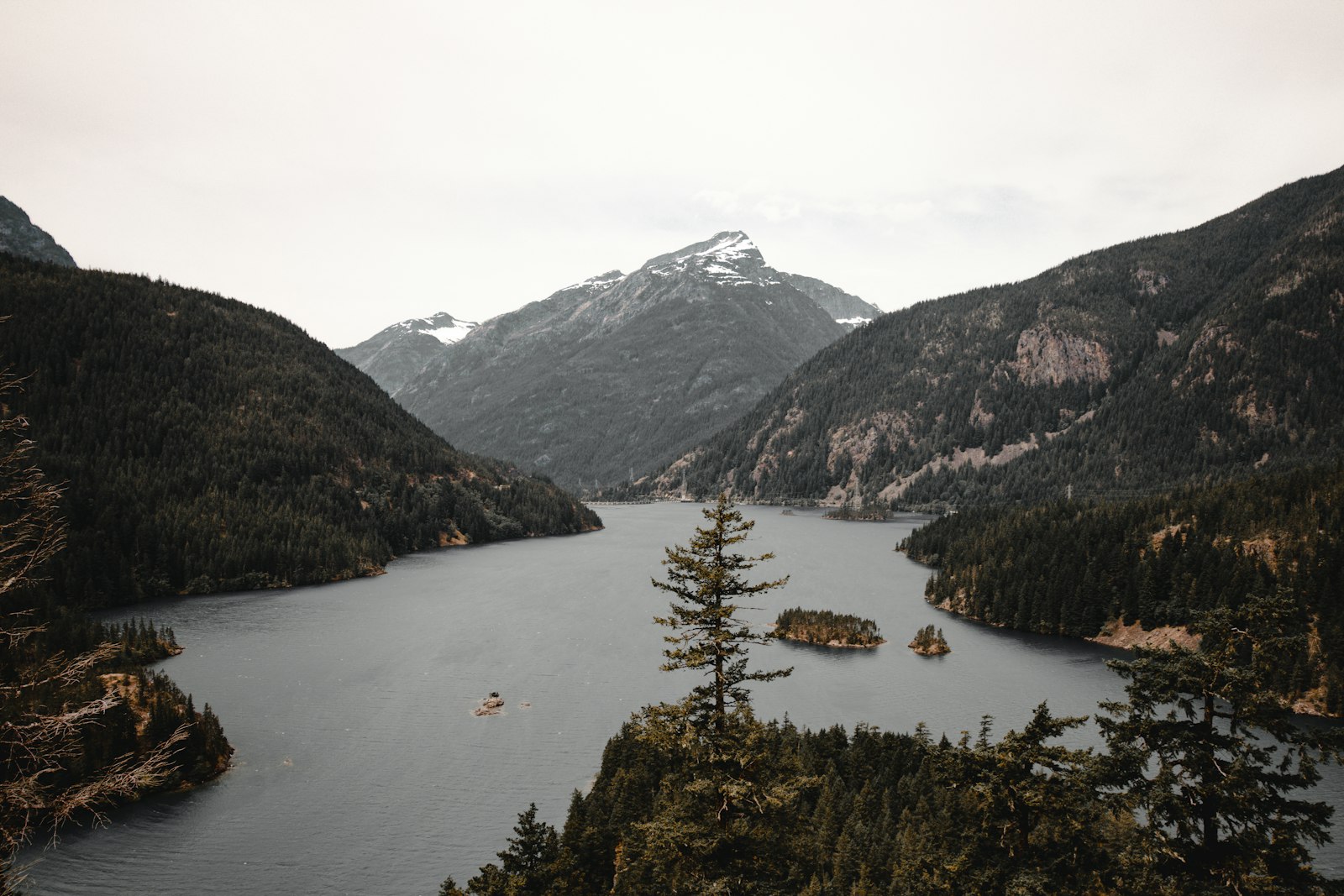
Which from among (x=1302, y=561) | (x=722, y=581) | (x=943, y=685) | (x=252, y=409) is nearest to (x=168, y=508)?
(x=252, y=409)

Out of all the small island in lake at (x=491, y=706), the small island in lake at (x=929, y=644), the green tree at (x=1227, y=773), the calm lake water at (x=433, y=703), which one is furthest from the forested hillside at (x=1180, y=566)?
the small island in lake at (x=491, y=706)

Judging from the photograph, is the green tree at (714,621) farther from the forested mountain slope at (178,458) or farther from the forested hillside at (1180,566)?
the forested mountain slope at (178,458)

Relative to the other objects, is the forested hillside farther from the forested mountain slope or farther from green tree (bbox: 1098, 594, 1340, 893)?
the forested mountain slope

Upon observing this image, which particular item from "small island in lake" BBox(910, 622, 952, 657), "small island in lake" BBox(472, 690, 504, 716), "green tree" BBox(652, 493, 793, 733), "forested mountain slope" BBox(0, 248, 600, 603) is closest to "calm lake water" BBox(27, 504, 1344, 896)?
"small island in lake" BBox(472, 690, 504, 716)

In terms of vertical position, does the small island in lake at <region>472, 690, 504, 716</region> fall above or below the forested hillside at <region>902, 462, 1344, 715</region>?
below

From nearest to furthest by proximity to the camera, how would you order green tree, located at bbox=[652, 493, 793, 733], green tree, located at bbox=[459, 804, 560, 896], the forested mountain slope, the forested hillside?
green tree, located at bbox=[652, 493, 793, 733] < green tree, located at bbox=[459, 804, 560, 896] < the forested hillside < the forested mountain slope

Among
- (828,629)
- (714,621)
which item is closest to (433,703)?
(828,629)
